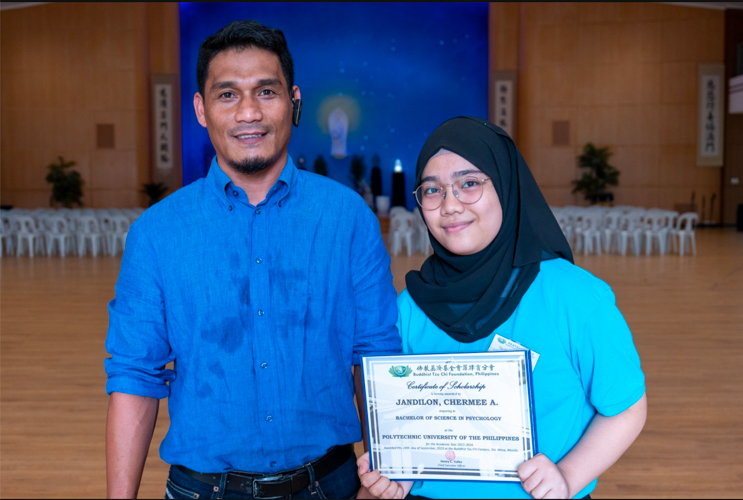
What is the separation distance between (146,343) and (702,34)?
1926 cm

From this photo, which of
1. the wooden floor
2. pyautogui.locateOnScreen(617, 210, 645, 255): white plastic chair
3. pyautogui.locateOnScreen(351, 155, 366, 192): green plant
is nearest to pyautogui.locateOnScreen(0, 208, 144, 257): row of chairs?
the wooden floor

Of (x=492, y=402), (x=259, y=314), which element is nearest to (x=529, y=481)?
(x=492, y=402)

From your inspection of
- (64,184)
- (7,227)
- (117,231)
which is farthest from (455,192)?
(64,184)

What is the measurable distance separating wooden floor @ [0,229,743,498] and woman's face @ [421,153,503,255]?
216 centimetres

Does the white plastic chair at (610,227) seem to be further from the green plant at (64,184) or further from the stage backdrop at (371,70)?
the green plant at (64,184)

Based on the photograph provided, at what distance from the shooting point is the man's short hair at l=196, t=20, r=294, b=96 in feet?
4.80

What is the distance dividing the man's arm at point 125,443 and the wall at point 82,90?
16962mm

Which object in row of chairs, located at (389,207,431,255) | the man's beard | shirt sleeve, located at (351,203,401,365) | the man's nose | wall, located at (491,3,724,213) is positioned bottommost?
row of chairs, located at (389,207,431,255)

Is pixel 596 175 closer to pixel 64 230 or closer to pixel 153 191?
pixel 153 191

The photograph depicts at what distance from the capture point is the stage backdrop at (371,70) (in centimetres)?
1836

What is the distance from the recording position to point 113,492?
1.44 meters

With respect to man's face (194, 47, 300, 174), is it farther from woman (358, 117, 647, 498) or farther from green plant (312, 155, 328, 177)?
green plant (312, 155, 328, 177)

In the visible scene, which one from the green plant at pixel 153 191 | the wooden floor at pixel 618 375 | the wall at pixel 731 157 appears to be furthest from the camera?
the wall at pixel 731 157

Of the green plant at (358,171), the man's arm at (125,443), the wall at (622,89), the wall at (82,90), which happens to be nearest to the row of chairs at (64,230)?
the wall at (82,90)
